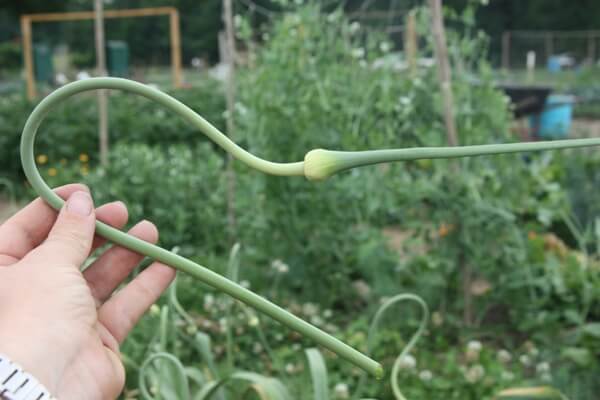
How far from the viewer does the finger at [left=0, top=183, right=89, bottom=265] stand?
1172 millimetres

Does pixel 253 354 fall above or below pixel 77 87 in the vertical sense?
below

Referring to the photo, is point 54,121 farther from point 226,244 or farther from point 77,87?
point 77,87

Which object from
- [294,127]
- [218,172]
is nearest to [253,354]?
[294,127]

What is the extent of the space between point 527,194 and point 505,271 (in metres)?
0.33

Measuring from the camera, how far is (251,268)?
3.61m

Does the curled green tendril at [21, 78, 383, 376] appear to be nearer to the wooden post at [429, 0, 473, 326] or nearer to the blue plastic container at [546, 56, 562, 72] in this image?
the wooden post at [429, 0, 473, 326]

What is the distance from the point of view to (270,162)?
0.88 m

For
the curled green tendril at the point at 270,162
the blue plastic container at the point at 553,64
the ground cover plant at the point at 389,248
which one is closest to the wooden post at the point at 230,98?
the ground cover plant at the point at 389,248

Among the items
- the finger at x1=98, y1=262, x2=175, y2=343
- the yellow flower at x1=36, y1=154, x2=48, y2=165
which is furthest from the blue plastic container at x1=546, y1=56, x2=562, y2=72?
the finger at x1=98, y1=262, x2=175, y2=343

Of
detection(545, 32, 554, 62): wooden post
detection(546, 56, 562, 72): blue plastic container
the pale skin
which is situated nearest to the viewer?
the pale skin

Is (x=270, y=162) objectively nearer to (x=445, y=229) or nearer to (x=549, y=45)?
(x=445, y=229)

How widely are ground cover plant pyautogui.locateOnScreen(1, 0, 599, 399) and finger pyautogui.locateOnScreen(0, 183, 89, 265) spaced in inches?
53.7

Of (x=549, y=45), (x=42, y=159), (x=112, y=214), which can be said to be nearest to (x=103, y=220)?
(x=112, y=214)

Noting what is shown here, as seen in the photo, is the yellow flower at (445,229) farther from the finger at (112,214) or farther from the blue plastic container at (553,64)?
the blue plastic container at (553,64)
